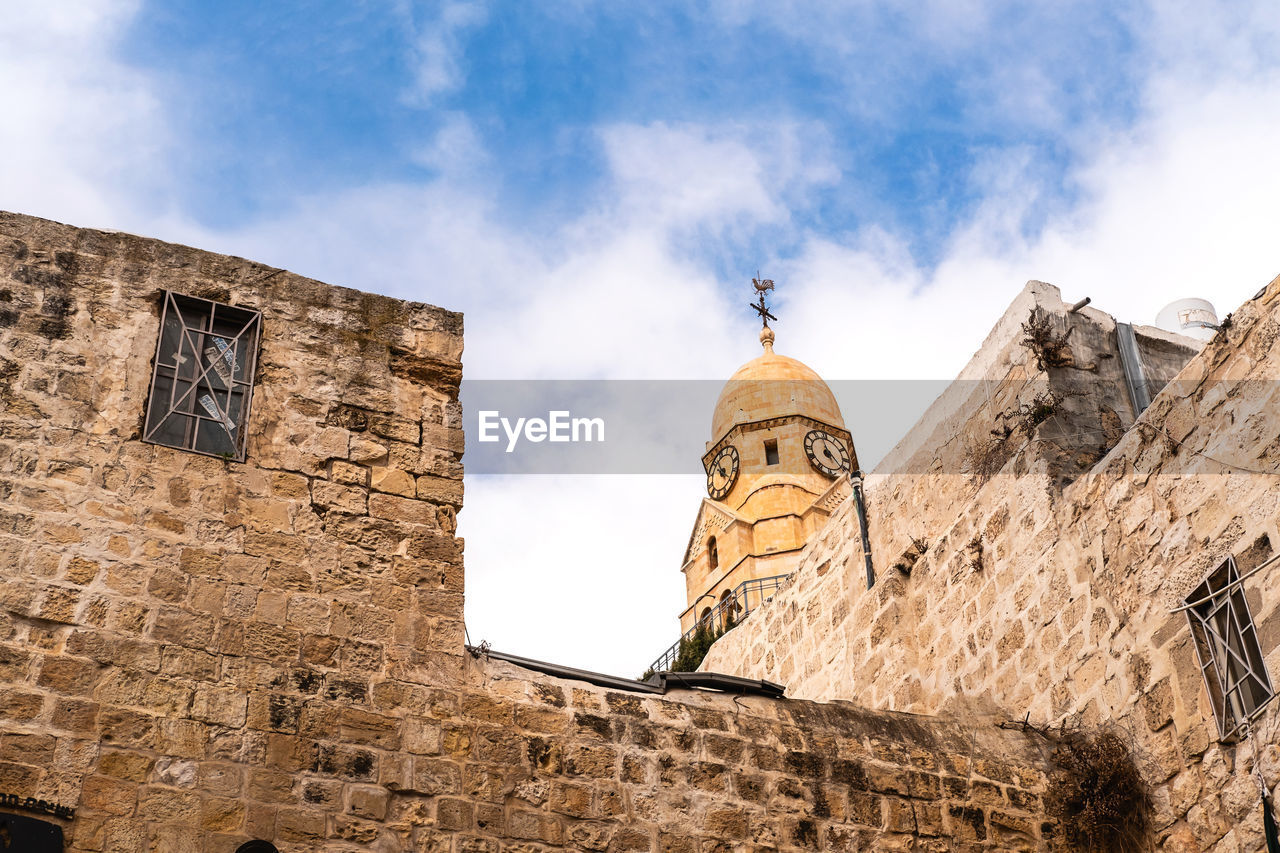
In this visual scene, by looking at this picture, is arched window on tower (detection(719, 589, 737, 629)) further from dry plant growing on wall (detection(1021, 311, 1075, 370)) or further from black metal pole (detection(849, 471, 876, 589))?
dry plant growing on wall (detection(1021, 311, 1075, 370))

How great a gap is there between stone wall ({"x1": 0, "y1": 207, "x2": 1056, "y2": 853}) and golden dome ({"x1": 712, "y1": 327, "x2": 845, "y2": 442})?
3152 cm

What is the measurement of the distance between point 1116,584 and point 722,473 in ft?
107

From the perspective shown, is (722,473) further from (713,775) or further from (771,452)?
(713,775)

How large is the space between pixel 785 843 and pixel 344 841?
203cm

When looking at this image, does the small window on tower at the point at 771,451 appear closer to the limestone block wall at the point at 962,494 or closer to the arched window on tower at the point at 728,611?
the arched window on tower at the point at 728,611

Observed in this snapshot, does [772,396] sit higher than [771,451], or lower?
higher

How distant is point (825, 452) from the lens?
3803 cm

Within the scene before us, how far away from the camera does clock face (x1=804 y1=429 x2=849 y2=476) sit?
37.8 m

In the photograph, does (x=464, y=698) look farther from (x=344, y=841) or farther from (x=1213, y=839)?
(x=1213, y=839)

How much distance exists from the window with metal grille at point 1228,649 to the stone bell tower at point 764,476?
97.6 feet

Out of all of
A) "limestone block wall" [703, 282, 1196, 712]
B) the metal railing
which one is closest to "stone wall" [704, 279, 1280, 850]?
"limestone block wall" [703, 282, 1196, 712]

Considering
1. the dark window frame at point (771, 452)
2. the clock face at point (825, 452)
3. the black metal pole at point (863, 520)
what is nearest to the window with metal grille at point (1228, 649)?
the black metal pole at point (863, 520)

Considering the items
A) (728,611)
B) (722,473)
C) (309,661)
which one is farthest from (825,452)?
(309,661)

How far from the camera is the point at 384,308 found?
6777 millimetres
